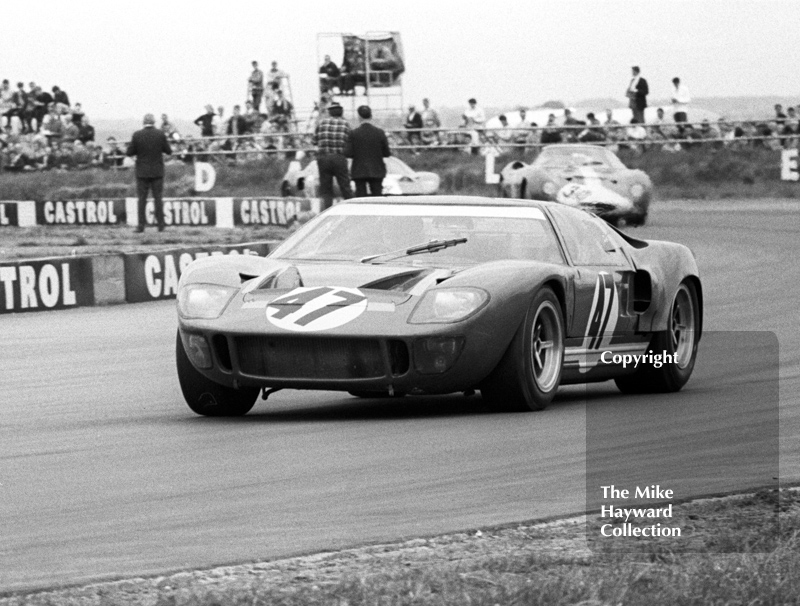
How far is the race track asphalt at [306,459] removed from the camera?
16.3ft

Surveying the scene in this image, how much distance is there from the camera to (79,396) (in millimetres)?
8789

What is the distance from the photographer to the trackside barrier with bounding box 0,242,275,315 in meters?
14.1

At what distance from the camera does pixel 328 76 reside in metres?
37.5

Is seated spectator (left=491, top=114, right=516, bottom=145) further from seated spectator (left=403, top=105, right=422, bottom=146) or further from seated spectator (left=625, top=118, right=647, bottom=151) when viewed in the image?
seated spectator (left=625, top=118, right=647, bottom=151)

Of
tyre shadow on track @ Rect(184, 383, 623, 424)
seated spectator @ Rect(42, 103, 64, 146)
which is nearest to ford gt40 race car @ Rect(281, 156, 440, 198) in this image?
seated spectator @ Rect(42, 103, 64, 146)

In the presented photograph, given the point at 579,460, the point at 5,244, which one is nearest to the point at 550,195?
the point at 5,244

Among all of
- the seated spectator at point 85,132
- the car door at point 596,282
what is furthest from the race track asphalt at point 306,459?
the seated spectator at point 85,132

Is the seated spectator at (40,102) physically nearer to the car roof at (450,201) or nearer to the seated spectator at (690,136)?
the seated spectator at (690,136)

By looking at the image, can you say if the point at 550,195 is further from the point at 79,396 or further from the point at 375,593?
the point at 375,593

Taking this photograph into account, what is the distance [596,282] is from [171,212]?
18511 mm

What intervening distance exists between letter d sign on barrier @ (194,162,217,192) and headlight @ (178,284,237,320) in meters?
25.0

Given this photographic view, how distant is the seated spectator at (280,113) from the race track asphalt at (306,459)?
25.9 m

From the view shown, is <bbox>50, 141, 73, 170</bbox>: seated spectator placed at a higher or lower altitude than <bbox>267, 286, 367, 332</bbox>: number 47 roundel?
lower

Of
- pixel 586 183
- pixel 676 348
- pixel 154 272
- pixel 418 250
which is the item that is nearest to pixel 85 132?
pixel 586 183
